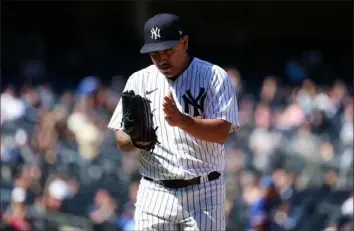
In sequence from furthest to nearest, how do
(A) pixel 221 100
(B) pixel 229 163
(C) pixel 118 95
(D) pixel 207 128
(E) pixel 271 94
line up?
(C) pixel 118 95
(E) pixel 271 94
(B) pixel 229 163
(A) pixel 221 100
(D) pixel 207 128

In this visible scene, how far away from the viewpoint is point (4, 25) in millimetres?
13531

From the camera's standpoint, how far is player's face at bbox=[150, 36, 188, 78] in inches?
127

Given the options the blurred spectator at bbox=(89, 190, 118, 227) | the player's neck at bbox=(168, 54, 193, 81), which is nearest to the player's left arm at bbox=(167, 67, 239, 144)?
the player's neck at bbox=(168, 54, 193, 81)

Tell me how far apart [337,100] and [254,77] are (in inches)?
78.1

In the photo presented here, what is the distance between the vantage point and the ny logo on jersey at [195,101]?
3318 millimetres

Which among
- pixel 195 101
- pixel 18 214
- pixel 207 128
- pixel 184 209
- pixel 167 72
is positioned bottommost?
pixel 18 214

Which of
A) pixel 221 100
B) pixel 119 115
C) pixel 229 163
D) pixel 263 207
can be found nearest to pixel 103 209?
pixel 229 163

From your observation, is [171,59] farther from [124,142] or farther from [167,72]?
[124,142]

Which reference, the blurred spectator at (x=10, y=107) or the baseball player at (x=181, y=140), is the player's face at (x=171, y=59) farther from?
the blurred spectator at (x=10, y=107)

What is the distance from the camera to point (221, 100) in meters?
3.30

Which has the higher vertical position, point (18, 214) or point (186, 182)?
point (186, 182)

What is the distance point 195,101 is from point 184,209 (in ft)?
1.47

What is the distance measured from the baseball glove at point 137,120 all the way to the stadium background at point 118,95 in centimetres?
511

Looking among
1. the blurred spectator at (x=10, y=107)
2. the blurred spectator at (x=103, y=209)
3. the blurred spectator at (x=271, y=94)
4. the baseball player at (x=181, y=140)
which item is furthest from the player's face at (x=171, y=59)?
the blurred spectator at (x=10, y=107)
